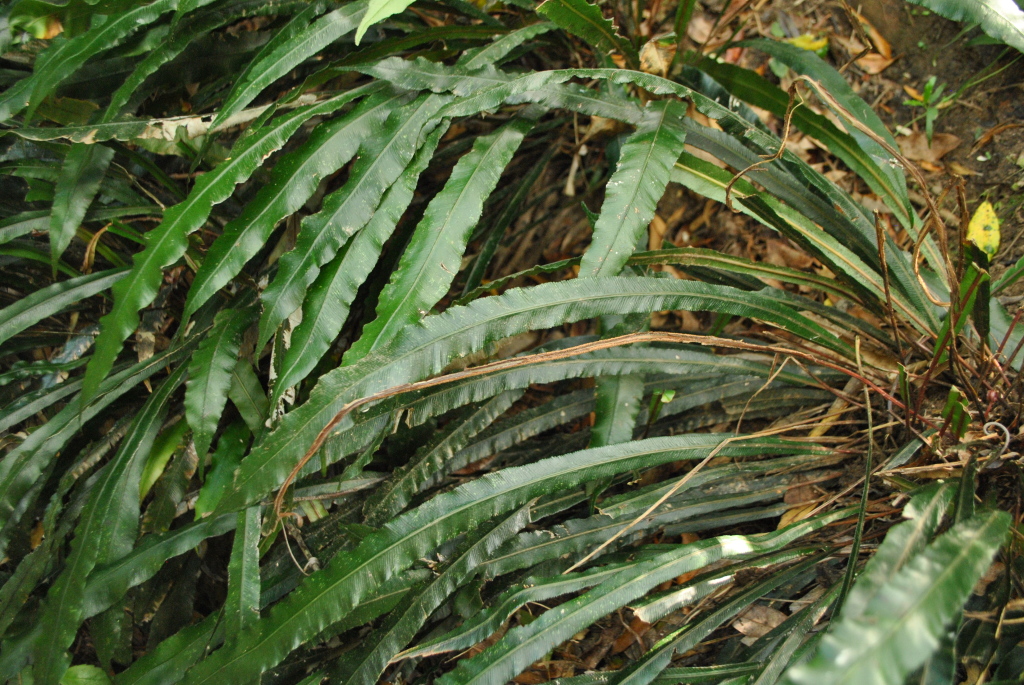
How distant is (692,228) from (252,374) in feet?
2.89

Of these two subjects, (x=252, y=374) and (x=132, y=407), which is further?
(x=132, y=407)

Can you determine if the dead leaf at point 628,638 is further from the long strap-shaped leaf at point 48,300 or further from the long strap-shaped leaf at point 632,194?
the long strap-shaped leaf at point 48,300

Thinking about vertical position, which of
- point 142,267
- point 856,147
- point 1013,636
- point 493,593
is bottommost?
point 1013,636

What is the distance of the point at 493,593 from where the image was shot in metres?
0.90

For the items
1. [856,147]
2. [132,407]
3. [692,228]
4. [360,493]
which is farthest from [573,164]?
[132,407]

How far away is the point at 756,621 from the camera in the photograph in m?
0.85

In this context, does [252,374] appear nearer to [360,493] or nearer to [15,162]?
[360,493]

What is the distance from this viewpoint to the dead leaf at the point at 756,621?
0.84 meters

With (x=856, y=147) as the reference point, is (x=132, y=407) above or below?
above

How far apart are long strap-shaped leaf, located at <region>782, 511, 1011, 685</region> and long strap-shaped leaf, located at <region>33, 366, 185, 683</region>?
0.92 m

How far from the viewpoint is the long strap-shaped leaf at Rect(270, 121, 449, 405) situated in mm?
822

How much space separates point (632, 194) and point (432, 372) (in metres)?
0.34

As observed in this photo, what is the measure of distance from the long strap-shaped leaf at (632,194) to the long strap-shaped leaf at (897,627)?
45 centimetres

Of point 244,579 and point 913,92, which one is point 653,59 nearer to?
point 913,92
